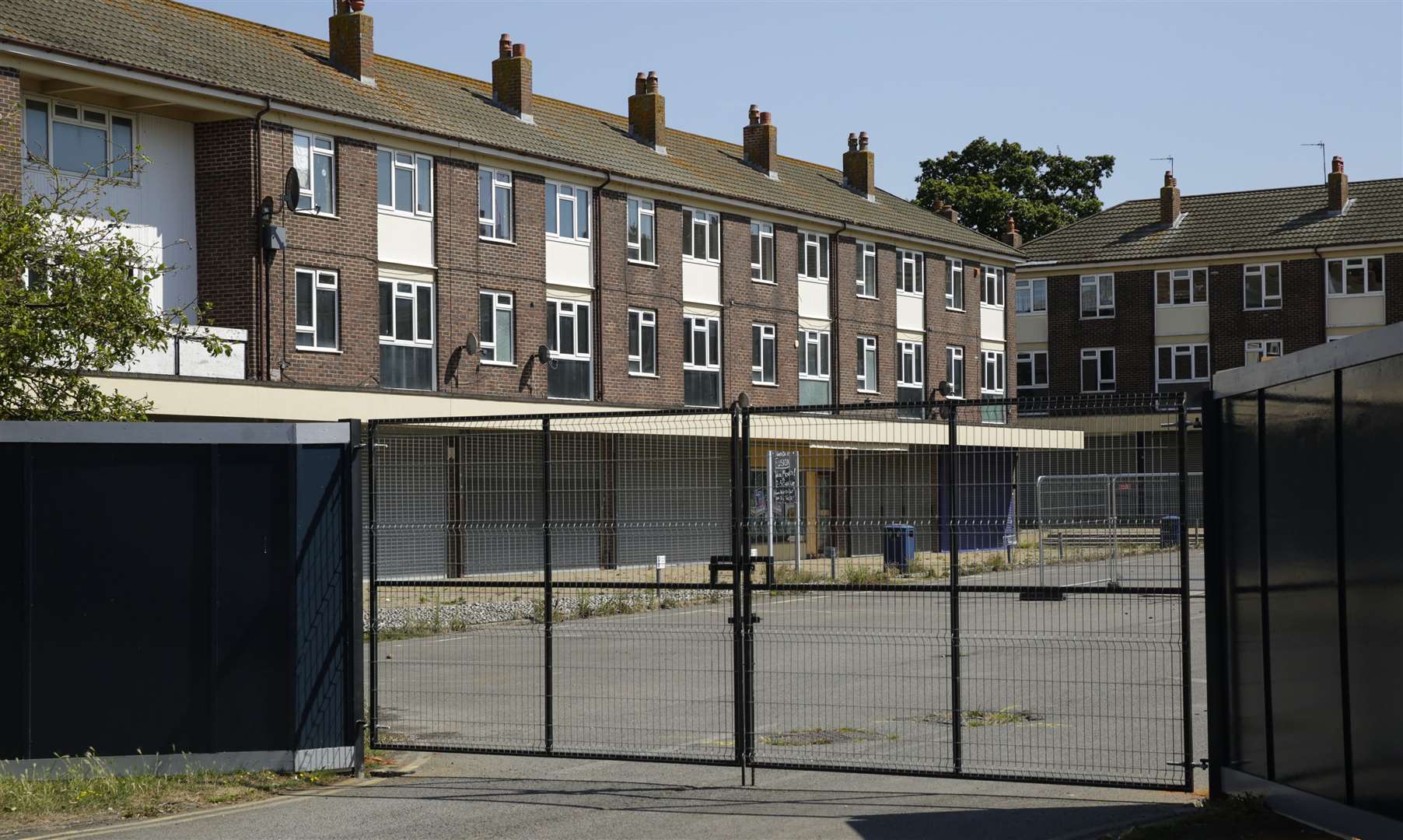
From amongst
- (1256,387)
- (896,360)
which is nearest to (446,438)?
(1256,387)

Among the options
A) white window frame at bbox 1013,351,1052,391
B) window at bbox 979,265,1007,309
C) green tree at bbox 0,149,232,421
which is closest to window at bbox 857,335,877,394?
window at bbox 979,265,1007,309

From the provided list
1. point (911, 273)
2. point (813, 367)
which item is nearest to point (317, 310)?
point (813, 367)

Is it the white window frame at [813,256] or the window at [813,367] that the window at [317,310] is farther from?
the white window frame at [813,256]

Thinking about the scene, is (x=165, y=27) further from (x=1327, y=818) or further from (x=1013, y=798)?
(x=1327, y=818)

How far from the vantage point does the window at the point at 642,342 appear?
3859 cm

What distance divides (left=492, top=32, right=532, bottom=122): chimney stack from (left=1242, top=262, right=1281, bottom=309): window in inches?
1278

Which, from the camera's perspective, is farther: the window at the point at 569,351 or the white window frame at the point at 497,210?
the window at the point at 569,351

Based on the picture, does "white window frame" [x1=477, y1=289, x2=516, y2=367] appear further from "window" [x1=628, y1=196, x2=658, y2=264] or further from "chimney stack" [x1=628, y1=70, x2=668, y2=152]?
"chimney stack" [x1=628, y1=70, x2=668, y2=152]

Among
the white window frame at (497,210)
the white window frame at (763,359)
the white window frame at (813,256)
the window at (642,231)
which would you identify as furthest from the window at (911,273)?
the white window frame at (497,210)

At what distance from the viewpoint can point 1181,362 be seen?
6191 cm

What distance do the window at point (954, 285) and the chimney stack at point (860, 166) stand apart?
3388 millimetres

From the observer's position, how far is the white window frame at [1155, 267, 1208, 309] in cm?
6138

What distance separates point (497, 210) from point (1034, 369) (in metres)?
35.0

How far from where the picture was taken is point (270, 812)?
1006 cm
